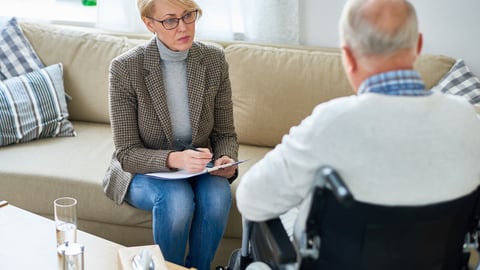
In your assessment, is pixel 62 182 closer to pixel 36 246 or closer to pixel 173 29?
pixel 36 246

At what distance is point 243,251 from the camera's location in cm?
175

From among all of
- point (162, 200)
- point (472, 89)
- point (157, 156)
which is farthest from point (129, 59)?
point (472, 89)

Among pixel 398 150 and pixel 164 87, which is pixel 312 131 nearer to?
pixel 398 150

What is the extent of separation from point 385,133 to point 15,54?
2118 millimetres

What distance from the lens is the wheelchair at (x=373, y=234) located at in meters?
1.27

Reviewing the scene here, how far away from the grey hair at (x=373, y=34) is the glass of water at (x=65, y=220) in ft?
2.97

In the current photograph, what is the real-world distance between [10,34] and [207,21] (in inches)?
36.6

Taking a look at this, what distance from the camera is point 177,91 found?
7.30ft

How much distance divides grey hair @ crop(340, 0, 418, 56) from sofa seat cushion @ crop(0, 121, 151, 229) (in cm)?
126

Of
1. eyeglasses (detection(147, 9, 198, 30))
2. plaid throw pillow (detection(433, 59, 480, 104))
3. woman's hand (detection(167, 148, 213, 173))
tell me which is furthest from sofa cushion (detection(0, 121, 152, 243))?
plaid throw pillow (detection(433, 59, 480, 104))

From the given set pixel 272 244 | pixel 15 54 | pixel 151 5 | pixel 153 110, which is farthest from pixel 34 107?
pixel 272 244

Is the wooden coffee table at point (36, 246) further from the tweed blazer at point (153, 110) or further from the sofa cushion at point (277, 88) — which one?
the sofa cushion at point (277, 88)

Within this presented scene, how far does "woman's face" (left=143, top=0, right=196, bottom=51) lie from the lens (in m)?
2.08

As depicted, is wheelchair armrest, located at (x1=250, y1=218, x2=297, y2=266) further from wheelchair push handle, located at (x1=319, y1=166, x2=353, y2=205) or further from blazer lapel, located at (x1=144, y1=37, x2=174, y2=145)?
blazer lapel, located at (x1=144, y1=37, x2=174, y2=145)
